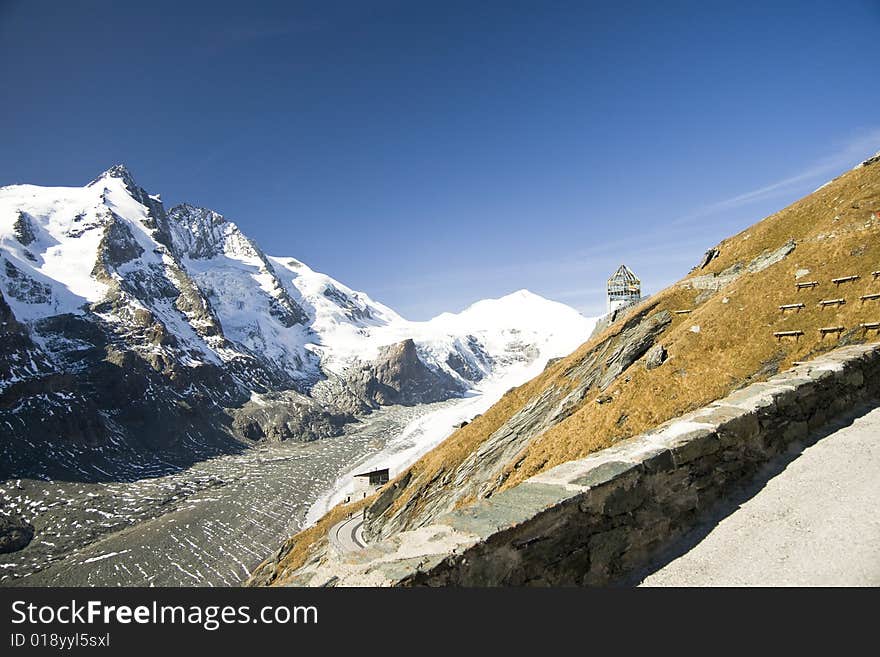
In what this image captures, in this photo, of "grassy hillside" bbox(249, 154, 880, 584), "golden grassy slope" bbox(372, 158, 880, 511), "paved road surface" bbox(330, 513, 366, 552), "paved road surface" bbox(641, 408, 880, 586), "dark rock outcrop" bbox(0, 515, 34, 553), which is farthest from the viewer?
"dark rock outcrop" bbox(0, 515, 34, 553)

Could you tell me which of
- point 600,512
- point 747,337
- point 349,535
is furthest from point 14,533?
point 747,337

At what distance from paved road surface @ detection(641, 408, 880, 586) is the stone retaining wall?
47 centimetres

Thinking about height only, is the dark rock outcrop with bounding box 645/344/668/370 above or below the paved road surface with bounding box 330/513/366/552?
above

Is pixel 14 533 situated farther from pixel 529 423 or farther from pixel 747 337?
pixel 747 337

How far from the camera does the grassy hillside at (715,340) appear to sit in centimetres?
1919

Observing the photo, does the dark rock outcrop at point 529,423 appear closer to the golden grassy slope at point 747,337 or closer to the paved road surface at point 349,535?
the golden grassy slope at point 747,337

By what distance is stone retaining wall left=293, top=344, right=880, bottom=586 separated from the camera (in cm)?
549

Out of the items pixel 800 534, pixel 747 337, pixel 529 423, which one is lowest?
pixel 529 423

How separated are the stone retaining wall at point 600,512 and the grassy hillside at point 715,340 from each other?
993 centimetres

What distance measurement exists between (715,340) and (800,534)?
752 inches

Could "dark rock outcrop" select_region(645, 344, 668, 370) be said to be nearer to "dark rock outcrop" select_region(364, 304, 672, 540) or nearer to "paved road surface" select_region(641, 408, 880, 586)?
"dark rock outcrop" select_region(364, 304, 672, 540)

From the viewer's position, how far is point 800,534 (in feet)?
20.9

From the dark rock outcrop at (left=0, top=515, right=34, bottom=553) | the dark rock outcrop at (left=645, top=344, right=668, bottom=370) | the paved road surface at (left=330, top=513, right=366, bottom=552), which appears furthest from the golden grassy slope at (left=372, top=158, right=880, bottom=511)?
the dark rock outcrop at (left=0, top=515, right=34, bottom=553)

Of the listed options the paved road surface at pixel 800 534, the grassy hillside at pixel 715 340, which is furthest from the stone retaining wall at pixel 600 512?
the grassy hillside at pixel 715 340
